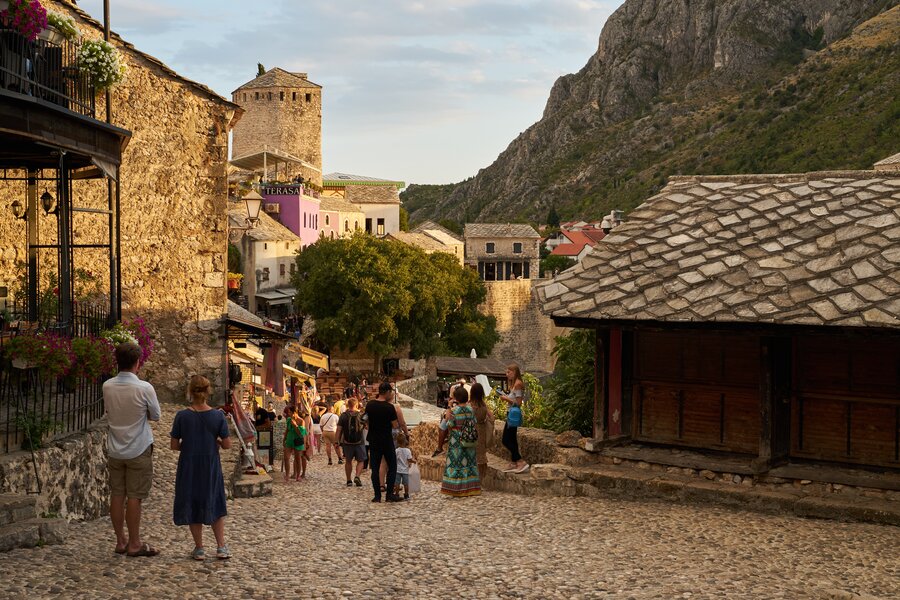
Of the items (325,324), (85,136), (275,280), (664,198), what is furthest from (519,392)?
(275,280)

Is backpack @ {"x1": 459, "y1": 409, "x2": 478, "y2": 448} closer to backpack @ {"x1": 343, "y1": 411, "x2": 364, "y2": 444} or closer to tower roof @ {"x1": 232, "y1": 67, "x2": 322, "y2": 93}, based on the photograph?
backpack @ {"x1": 343, "y1": 411, "x2": 364, "y2": 444}

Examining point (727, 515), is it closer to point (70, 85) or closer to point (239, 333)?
point (70, 85)

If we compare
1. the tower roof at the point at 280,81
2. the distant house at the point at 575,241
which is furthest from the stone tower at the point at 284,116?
the distant house at the point at 575,241

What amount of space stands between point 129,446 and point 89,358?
2.34 metres

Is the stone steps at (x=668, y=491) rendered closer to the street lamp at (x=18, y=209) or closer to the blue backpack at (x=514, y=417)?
the blue backpack at (x=514, y=417)

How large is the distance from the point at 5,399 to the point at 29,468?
3.62ft

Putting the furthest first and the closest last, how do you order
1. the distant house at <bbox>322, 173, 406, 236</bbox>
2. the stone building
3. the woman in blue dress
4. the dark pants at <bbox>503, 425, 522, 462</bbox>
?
the distant house at <bbox>322, 173, 406, 236</bbox> → the stone building → the dark pants at <bbox>503, 425, 522, 462</bbox> → the woman in blue dress

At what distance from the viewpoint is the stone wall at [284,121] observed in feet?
353

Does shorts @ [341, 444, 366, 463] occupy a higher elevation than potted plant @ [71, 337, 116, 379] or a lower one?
lower

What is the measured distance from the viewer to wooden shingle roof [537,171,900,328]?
1172 cm

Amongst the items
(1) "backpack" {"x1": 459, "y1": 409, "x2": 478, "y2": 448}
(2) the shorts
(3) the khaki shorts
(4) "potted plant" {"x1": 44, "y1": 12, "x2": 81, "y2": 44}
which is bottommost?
(2) the shorts

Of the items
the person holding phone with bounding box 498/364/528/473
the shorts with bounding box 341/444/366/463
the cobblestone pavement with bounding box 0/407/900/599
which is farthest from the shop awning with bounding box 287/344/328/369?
the cobblestone pavement with bounding box 0/407/900/599

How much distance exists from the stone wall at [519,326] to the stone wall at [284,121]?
118ft

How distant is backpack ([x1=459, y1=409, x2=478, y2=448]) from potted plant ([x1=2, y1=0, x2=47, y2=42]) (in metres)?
6.81
